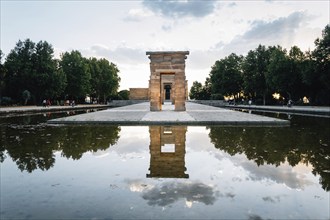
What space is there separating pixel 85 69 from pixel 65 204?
61.8 meters

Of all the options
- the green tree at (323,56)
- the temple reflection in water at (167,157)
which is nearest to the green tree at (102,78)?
the green tree at (323,56)

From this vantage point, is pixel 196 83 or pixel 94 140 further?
pixel 196 83

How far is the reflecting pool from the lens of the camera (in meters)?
4.15

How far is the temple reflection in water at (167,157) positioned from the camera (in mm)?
6137

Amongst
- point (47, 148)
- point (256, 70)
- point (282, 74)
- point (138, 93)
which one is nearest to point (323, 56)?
point (282, 74)

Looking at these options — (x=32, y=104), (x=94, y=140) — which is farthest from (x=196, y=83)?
(x=94, y=140)

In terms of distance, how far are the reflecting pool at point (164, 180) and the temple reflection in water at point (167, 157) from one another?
0.08ft

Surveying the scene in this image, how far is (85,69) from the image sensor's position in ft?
A: 208

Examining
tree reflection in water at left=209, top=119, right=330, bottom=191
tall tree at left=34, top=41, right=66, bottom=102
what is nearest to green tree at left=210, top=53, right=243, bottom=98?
tall tree at left=34, top=41, right=66, bottom=102

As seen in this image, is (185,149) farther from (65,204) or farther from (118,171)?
(65,204)

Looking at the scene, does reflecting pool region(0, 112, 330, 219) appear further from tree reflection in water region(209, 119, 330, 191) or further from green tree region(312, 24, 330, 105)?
green tree region(312, 24, 330, 105)

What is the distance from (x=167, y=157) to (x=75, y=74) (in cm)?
5870

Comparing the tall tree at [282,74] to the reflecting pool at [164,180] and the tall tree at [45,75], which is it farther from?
the reflecting pool at [164,180]

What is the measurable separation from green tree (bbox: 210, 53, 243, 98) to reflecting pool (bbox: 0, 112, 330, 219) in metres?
64.1
